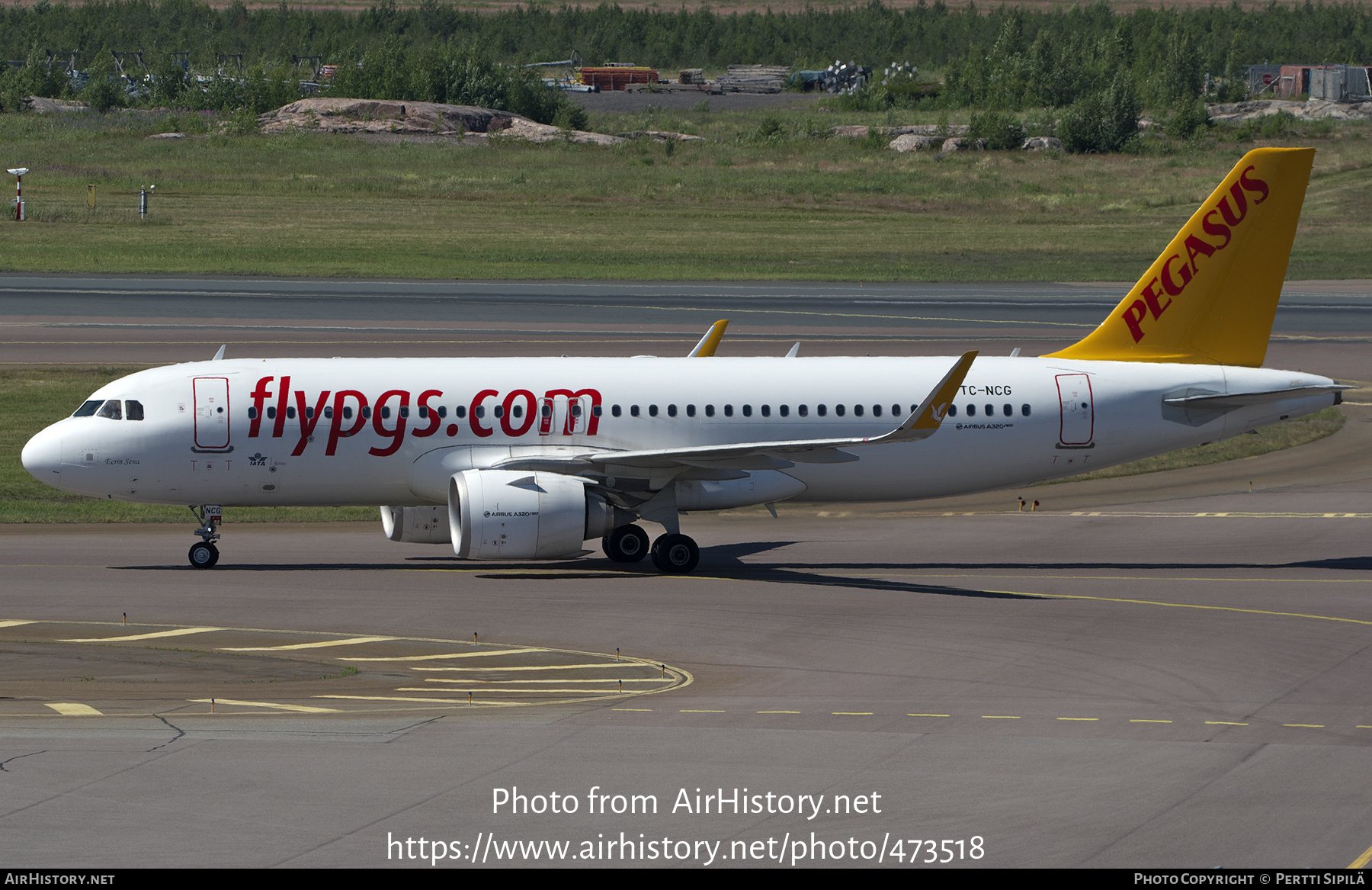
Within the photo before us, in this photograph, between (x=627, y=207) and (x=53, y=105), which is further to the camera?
(x=53, y=105)

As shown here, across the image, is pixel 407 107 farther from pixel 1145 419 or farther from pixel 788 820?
pixel 788 820

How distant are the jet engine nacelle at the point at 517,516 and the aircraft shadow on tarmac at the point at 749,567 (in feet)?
4.05

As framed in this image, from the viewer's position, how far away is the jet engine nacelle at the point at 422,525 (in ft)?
118

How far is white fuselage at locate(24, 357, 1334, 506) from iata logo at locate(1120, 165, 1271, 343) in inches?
57.3

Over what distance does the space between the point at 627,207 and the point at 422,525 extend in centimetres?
7966

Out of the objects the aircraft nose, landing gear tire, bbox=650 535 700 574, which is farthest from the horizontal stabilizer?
the aircraft nose

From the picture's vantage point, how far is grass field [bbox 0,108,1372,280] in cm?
8975

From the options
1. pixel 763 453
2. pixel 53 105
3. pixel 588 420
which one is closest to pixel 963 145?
pixel 53 105

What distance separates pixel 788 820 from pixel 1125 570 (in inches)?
770

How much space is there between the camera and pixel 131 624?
2925cm

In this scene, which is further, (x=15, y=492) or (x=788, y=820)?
(x=15, y=492)

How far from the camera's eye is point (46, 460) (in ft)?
113

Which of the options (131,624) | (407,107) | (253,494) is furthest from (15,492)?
(407,107)

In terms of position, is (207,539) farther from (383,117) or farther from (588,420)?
(383,117)
